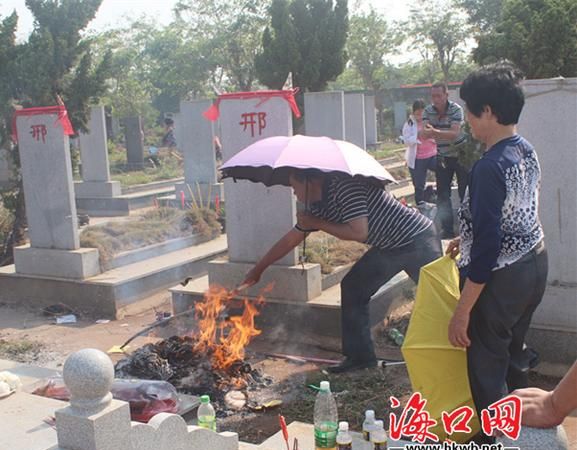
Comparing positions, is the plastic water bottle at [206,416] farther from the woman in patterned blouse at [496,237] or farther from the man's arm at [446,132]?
the man's arm at [446,132]

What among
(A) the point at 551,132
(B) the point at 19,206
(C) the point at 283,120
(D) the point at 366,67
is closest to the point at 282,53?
(B) the point at 19,206

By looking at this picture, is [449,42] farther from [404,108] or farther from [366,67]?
[404,108]

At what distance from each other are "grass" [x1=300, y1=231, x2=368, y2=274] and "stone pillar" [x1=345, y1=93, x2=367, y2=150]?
682 centimetres

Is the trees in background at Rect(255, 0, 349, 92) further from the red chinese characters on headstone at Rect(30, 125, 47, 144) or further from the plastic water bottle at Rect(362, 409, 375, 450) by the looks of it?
the plastic water bottle at Rect(362, 409, 375, 450)

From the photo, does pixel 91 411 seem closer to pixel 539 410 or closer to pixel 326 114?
pixel 539 410

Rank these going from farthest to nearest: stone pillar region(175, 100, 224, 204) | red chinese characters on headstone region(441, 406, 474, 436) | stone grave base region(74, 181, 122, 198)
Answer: stone grave base region(74, 181, 122, 198), stone pillar region(175, 100, 224, 204), red chinese characters on headstone region(441, 406, 474, 436)

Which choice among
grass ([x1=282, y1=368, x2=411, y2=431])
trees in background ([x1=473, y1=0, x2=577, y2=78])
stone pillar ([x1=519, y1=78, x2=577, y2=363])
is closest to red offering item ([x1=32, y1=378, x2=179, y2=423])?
grass ([x1=282, y1=368, x2=411, y2=431])

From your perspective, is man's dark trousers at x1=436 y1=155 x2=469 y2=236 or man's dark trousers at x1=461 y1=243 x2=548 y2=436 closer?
man's dark trousers at x1=461 y1=243 x2=548 y2=436

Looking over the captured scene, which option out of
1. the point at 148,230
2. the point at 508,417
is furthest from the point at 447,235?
the point at 508,417

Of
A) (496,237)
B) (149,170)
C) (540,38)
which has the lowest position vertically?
(149,170)

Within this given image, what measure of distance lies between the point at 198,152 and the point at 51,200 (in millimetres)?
5131

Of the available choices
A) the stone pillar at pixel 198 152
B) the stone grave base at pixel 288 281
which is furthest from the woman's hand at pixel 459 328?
the stone pillar at pixel 198 152

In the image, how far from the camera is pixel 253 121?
6.58 m

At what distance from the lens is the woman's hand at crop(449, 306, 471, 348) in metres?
3.21
